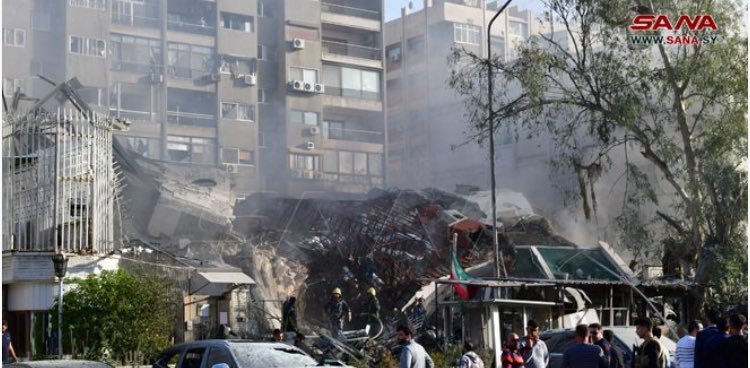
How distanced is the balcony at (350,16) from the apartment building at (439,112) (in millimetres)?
3289


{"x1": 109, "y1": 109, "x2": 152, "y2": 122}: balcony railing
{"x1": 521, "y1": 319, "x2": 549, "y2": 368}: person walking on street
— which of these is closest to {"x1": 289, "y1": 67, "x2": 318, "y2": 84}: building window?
{"x1": 109, "y1": 109, "x2": 152, "y2": 122}: balcony railing

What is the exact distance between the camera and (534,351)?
14844 mm

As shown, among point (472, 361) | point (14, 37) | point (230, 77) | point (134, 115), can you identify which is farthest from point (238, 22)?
point (472, 361)

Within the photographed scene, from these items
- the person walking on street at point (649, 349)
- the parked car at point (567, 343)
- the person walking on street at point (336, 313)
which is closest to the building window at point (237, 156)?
the person walking on street at point (336, 313)

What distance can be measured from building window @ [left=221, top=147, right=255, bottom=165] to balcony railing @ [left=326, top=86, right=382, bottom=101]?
242 inches

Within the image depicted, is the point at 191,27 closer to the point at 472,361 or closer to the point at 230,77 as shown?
the point at 230,77

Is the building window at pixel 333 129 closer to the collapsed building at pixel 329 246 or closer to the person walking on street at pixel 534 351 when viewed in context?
the collapsed building at pixel 329 246

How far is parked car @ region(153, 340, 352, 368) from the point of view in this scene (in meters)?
14.6

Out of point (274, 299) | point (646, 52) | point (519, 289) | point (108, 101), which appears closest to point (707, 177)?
point (646, 52)

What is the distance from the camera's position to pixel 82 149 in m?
25.0

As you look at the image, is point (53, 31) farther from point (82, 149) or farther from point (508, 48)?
point (508, 48)

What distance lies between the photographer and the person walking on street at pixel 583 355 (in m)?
12.1

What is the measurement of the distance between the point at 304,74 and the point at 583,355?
1644 inches

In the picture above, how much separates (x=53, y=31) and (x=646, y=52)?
26035 mm
